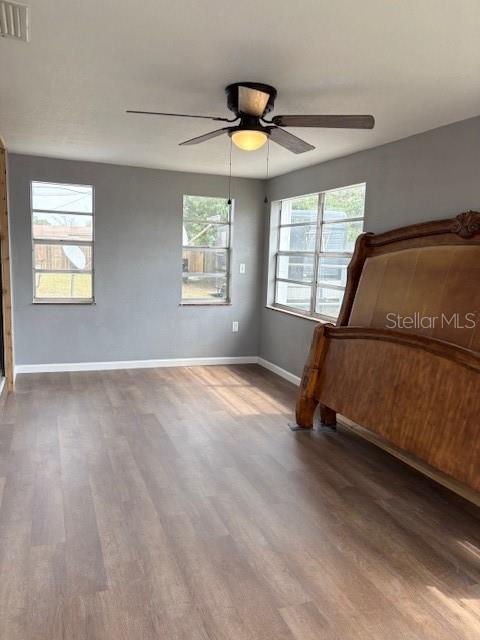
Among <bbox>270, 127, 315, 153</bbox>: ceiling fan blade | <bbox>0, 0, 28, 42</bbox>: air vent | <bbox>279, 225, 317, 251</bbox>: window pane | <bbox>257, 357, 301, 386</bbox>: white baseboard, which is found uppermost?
<bbox>0, 0, 28, 42</bbox>: air vent

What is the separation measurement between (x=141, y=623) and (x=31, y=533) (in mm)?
891

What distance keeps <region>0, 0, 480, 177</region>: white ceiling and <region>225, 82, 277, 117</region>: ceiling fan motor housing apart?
4cm

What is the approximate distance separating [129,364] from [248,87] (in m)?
4.03

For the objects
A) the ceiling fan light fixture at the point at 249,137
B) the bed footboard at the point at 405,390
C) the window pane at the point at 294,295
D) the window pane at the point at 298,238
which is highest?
the ceiling fan light fixture at the point at 249,137

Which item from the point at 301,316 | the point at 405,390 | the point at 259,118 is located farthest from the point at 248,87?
the point at 301,316

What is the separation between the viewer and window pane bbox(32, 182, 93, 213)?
5.45 metres

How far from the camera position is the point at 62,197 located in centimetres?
554

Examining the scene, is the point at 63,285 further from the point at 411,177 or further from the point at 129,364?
the point at 411,177

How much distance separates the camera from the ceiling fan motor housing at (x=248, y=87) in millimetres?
2765

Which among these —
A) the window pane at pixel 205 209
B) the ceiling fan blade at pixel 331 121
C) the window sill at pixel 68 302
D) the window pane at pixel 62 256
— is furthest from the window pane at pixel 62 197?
the ceiling fan blade at pixel 331 121

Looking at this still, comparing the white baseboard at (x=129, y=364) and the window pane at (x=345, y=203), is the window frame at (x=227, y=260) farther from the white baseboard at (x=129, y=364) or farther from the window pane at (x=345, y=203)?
the window pane at (x=345, y=203)

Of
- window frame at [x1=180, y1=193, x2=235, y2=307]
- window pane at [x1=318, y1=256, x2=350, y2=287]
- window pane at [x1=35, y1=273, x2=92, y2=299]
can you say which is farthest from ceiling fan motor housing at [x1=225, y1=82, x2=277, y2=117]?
window pane at [x1=35, y1=273, x2=92, y2=299]

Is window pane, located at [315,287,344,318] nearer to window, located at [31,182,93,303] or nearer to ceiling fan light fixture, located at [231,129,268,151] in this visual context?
ceiling fan light fixture, located at [231,129,268,151]

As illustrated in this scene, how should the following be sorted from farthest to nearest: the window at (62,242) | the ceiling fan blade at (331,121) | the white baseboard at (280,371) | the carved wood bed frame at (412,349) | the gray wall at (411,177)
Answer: the white baseboard at (280,371) < the window at (62,242) < the gray wall at (411,177) < the carved wood bed frame at (412,349) < the ceiling fan blade at (331,121)
